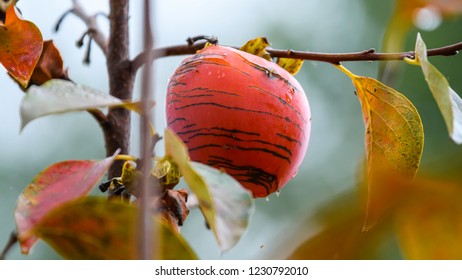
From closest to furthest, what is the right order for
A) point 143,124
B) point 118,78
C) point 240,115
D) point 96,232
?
point 143,124 < point 96,232 < point 240,115 < point 118,78

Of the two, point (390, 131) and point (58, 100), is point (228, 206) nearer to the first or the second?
point (58, 100)

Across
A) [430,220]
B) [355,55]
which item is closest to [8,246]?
[430,220]

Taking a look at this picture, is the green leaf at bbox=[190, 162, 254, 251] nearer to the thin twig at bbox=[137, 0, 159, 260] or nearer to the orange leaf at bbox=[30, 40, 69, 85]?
the thin twig at bbox=[137, 0, 159, 260]

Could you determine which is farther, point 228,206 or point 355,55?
point 355,55

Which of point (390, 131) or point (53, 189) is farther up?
point (390, 131)

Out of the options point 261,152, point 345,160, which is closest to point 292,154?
point 261,152

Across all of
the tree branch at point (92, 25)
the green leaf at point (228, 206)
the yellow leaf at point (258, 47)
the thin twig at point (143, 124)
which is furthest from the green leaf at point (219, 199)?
the tree branch at point (92, 25)
